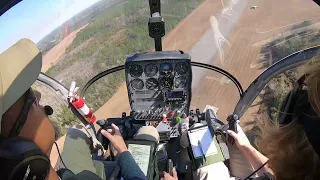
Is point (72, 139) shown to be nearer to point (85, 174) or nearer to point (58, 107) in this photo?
point (58, 107)

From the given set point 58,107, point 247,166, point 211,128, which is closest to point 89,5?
point 58,107

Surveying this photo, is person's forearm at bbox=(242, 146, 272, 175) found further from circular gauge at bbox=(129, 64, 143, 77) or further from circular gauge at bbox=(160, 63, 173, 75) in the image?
circular gauge at bbox=(129, 64, 143, 77)

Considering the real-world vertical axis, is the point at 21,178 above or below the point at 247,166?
above

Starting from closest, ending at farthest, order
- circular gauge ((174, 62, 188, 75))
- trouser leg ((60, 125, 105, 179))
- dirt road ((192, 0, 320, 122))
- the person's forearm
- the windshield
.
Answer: the person's forearm, trouser leg ((60, 125, 105, 179)), the windshield, circular gauge ((174, 62, 188, 75)), dirt road ((192, 0, 320, 122))

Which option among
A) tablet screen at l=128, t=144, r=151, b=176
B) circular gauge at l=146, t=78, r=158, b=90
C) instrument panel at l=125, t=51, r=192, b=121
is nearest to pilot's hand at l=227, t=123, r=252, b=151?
tablet screen at l=128, t=144, r=151, b=176

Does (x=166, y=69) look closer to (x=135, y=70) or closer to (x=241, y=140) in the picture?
(x=135, y=70)

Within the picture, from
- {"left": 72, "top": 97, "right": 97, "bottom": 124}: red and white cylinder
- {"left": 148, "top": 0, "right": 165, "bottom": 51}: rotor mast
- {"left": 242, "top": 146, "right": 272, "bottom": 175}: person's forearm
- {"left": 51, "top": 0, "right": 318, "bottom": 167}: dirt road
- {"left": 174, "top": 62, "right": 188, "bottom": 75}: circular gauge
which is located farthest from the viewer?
{"left": 51, "top": 0, "right": 318, "bottom": 167}: dirt road
